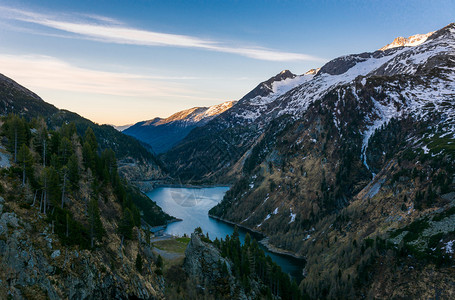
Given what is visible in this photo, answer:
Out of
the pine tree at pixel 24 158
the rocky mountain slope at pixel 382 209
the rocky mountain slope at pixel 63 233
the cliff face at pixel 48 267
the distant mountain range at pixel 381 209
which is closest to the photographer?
the cliff face at pixel 48 267

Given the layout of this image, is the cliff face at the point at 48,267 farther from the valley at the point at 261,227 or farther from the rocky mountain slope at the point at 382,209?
the rocky mountain slope at the point at 382,209

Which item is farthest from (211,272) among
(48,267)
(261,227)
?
(261,227)

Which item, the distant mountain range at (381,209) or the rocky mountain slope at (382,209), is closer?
the rocky mountain slope at (382,209)

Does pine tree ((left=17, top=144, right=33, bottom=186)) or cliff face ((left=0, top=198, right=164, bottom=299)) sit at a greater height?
pine tree ((left=17, top=144, right=33, bottom=186))

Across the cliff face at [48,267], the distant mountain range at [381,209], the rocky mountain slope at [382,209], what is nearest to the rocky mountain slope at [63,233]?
the cliff face at [48,267]

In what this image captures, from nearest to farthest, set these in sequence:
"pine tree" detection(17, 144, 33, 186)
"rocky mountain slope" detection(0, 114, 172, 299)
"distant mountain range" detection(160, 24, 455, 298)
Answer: "rocky mountain slope" detection(0, 114, 172, 299) → "pine tree" detection(17, 144, 33, 186) → "distant mountain range" detection(160, 24, 455, 298)

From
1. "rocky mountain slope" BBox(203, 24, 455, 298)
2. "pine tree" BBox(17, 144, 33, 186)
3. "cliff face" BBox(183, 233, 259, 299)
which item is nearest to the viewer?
"pine tree" BBox(17, 144, 33, 186)

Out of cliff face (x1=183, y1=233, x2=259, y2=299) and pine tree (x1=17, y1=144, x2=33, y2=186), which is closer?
pine tree (x1=17, y1=144, x2=33, y2=186)

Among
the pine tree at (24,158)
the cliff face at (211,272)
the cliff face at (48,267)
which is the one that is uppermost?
the pine tree at (24,158)

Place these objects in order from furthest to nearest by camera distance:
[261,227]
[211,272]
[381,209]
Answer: [261,227] → [381,209] → [211,272]

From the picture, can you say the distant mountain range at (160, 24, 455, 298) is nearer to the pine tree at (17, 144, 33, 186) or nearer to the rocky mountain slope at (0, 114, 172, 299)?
the rocky mountain slope at (0, 114, 172, 299)

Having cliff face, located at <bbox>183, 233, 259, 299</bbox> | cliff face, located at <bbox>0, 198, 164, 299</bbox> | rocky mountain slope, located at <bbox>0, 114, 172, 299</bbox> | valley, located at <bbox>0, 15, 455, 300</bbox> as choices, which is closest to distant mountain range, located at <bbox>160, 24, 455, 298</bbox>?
valley, located at <bbox>0, 15, 455, 300</bbox>

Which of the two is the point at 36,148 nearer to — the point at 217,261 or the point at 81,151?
the point at 81,151

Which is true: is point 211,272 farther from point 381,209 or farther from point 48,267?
point 381,209
